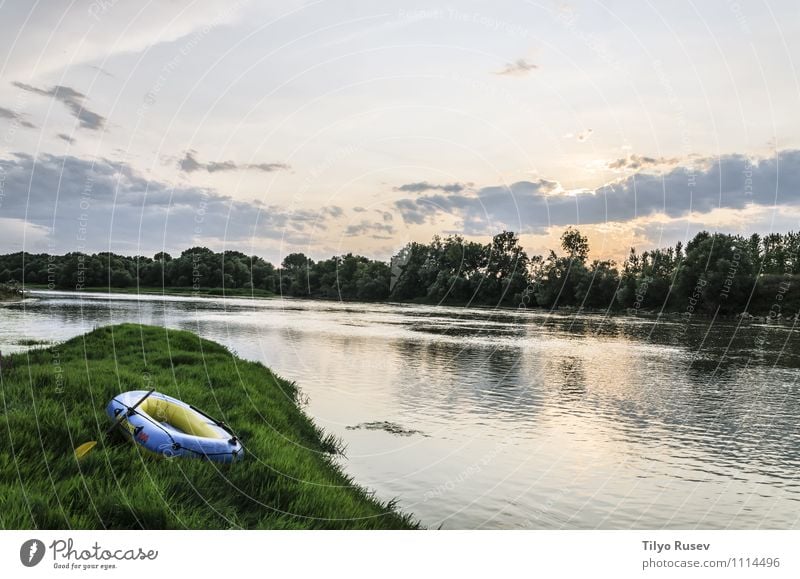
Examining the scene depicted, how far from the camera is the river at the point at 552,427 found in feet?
31.3

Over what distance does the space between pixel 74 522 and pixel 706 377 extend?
78.7 feet

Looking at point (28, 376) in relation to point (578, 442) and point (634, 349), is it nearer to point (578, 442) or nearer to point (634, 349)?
point (578, 442)

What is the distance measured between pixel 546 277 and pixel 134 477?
76391mm

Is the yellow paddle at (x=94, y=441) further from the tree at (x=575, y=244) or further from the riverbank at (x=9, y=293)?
the tree at (x=575, y=244)

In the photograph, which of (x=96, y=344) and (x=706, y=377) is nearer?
(x=96, y=344)

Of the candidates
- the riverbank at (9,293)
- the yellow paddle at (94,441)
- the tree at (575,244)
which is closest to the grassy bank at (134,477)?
the yellow paddle at (94,441)

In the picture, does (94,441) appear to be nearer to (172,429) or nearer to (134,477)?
(134,477)

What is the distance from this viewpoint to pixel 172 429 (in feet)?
24.6

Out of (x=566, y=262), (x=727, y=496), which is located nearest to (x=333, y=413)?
(x=727, y=496)

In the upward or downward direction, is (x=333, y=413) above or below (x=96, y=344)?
below
